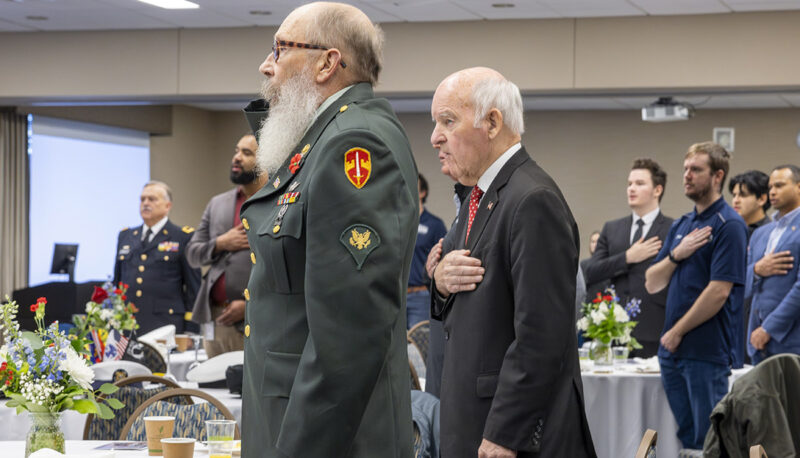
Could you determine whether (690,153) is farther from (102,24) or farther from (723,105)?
(723,105)

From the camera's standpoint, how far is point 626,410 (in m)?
4.81

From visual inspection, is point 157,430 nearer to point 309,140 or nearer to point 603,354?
point 309,140

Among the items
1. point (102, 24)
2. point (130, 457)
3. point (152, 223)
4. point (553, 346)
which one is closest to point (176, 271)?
point (152, 223)

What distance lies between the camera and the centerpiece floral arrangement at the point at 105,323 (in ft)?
15.8

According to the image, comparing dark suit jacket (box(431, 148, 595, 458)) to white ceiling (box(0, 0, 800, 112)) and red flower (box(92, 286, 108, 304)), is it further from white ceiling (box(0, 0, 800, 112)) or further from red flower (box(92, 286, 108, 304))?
white ceiling (box(0, 0, 800, 112))

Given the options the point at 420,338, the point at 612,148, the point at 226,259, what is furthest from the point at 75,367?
the point at 612,148

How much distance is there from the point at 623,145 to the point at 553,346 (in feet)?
37.0

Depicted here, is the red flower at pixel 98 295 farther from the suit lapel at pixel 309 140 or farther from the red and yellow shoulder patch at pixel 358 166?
the red and yellow shoulder patch at pixel 358 166

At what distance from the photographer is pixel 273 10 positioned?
824 cm

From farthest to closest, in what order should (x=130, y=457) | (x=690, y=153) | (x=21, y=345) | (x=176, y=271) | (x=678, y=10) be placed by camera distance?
(x=678, y=10) < (x=176, y=271) < (x=690, y=153) < (x=130, y=457) < (x=21, y=345)

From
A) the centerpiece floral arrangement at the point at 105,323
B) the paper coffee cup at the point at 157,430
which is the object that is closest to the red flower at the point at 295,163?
the paper coffee cup at the point at 157,430

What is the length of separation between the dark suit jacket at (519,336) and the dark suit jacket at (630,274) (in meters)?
3.34

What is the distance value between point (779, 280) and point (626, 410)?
150cm

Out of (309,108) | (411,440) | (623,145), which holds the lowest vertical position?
(411,440)
